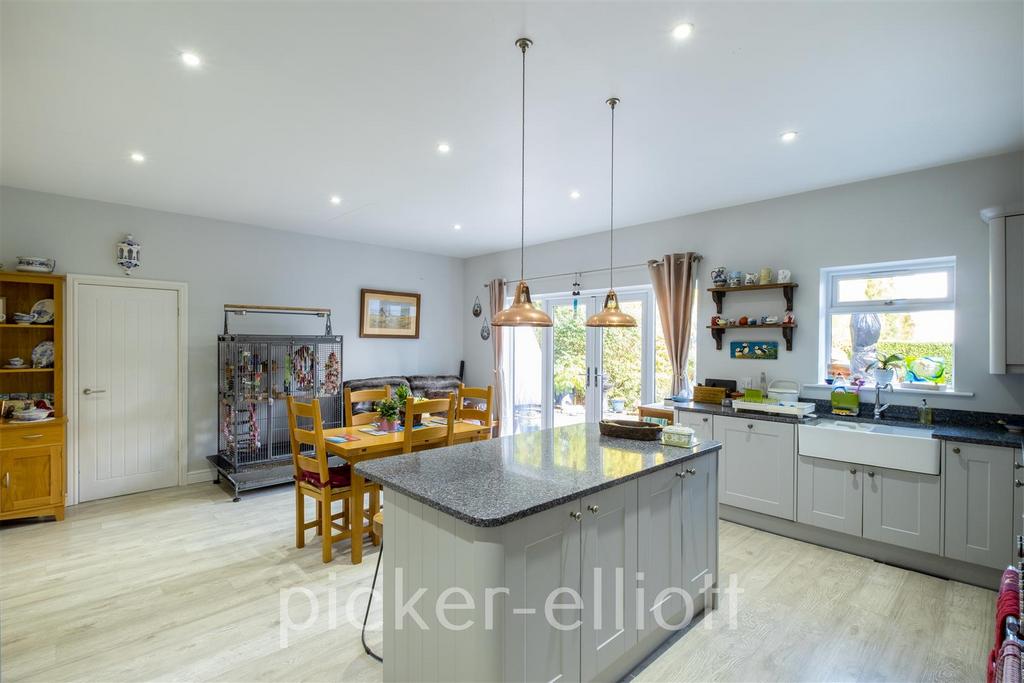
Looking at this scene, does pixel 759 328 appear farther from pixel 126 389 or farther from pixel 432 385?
pixel 126 389

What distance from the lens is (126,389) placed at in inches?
177

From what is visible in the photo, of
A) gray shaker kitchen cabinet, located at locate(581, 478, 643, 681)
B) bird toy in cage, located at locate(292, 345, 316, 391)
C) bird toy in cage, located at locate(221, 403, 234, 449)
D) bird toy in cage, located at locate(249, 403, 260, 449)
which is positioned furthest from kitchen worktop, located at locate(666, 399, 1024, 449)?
bird toy in cage, located at locate(221, 403, 234, 449)

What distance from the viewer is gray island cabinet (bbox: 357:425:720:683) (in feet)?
5.31

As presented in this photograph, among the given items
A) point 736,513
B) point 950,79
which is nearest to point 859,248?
point 950,79

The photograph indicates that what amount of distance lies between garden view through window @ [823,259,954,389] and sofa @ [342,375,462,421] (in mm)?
3941

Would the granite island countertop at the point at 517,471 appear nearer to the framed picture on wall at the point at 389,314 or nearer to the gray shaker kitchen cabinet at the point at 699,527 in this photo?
the gray shaker kitchen cabinet at the point at 699,527

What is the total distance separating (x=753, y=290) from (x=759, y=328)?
343 millimetres

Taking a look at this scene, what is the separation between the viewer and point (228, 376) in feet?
15.5

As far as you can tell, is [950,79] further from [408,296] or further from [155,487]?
[155,487]

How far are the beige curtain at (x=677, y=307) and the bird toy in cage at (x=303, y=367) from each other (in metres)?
3.67

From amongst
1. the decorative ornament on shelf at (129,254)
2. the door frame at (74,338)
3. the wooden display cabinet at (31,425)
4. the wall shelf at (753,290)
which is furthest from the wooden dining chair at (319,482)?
the wall shelf at (753,290)

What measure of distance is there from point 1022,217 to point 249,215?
19.9 ft

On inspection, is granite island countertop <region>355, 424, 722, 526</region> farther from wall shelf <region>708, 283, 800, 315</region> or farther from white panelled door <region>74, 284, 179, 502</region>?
white panelled door <region>74, 284, 179, 502</region>

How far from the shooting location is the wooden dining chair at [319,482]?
3191mm
